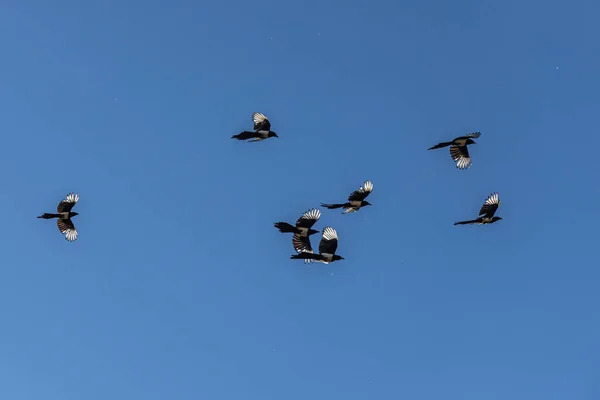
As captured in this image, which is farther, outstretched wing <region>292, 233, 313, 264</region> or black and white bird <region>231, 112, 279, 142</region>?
black and white bird <region>231, 112, 279, 142</region>

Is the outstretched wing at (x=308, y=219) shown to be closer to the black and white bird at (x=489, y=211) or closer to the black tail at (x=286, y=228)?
the black tail at (x=286, y=228)

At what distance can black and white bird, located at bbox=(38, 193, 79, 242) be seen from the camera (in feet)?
192

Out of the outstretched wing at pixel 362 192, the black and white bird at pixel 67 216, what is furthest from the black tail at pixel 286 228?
the black and white bird at pixel 67 216

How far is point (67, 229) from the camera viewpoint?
59.4 metres

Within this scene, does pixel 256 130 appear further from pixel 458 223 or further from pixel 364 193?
pixel 458 223

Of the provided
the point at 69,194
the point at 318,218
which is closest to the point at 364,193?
the point at 318,218

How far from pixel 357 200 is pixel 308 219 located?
4.17 meters

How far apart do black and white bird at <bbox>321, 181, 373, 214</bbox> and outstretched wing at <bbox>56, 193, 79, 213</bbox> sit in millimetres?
16120

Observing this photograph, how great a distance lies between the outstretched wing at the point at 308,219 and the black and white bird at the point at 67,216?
1497cm

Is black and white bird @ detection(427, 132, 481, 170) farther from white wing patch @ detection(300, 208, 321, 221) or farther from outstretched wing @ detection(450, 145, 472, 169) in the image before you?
white wing patch @ detection(300, 208, 321, 221)

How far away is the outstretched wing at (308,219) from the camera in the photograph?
52.8 metres

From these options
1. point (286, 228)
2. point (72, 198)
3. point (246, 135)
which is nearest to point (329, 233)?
point (286, 228)

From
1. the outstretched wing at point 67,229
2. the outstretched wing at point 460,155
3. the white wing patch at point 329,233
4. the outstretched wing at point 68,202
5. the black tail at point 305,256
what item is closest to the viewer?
the black tail at point 305,256

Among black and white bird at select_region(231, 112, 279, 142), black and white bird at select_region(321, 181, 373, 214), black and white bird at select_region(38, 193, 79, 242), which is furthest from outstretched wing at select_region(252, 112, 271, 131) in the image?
black and white bird at select_region(38, 193, 79, 242)
